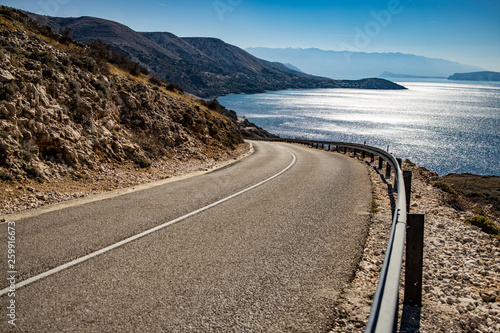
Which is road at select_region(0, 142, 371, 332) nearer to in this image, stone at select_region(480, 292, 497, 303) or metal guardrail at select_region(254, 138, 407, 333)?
metal guardrail at select_region(254, 138, 407, 333)

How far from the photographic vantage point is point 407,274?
12.1ft

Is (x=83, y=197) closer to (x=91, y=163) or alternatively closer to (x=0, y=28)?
(x=91, y=163)

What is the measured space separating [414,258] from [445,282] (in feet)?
4.36

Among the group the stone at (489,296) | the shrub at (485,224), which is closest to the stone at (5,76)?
the stone at (489,296)

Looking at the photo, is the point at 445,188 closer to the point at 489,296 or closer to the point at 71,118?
the point at 489,296

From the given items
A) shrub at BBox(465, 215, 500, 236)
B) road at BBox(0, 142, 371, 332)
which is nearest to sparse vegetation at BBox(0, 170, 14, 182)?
road at BBox(0, 142, 371, 332)

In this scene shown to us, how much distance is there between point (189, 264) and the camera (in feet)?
15.4

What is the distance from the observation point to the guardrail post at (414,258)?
3.58m

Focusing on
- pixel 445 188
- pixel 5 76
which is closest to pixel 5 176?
pixel 5 76

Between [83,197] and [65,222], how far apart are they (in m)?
2.73

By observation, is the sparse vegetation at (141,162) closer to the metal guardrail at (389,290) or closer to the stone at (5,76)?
the stone at (5,76)

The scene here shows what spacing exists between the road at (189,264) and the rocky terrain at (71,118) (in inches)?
144

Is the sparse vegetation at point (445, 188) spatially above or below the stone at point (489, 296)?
below

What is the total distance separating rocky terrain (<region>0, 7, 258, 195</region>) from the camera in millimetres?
9945
